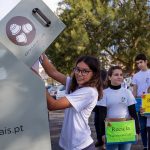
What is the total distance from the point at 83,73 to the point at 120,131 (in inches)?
80.2

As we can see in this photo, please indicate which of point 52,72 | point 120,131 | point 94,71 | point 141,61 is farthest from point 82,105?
point 141,61

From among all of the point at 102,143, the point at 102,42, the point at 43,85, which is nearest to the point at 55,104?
the point at 43,85

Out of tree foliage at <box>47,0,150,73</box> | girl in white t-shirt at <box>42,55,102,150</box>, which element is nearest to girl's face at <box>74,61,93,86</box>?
girl in white t-shirt at <box>42,55,102,150</box>

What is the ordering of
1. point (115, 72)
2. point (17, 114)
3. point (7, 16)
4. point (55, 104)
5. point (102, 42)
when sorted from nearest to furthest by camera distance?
point (17, 114) → point (7, 16) → point (55, 104) → point (115, 72) → point (102, 42)

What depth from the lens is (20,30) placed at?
8.00ft

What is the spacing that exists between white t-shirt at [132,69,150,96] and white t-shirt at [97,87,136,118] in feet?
6.88

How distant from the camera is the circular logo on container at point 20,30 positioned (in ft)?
7.87

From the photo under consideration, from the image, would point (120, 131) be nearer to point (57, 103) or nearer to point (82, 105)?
point (82, 105)

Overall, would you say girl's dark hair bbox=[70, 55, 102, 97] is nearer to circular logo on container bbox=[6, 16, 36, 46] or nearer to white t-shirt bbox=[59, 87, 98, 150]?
white t-shirt bbox=[59, 87, 98, 150]

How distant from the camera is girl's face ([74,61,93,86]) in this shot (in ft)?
9.77

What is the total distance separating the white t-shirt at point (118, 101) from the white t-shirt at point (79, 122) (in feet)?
6.28

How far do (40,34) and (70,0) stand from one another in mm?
31175

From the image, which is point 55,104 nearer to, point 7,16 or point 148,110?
point 7,16

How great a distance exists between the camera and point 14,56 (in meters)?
2.22
